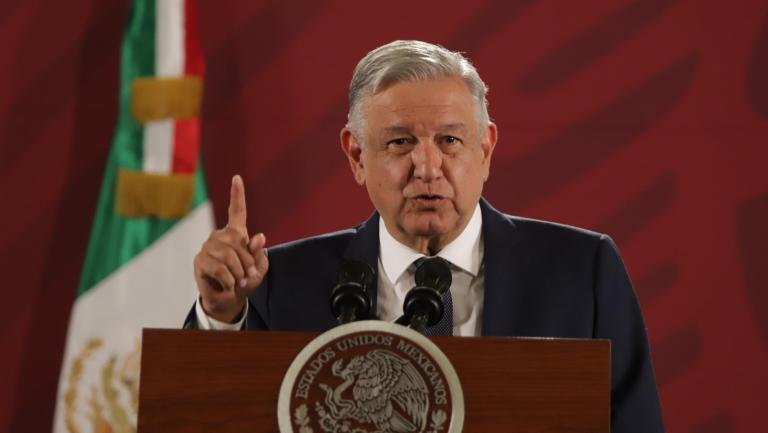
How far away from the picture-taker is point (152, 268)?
310 centimetres

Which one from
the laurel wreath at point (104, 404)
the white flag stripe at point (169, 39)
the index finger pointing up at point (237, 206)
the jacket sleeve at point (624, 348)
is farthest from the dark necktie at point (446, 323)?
the white flag stripe at point (169, 39)

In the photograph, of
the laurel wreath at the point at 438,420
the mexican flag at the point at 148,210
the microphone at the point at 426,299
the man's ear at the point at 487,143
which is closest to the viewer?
the laurel wreath at the point at 438,420

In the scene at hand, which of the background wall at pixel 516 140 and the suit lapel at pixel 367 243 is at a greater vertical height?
the background wall at pixel 516 140

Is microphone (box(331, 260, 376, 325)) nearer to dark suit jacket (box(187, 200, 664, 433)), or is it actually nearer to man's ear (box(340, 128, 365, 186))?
dark suit jacket (box(187, 200, 664, 433))

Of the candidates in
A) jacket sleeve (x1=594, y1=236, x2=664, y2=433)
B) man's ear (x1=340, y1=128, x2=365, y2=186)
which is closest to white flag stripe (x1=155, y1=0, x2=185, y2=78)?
man's ear (x1=340, y1=128, x2=365, y2=186)

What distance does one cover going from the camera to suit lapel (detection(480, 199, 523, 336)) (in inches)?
68.6

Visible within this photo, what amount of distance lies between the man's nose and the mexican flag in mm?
1460

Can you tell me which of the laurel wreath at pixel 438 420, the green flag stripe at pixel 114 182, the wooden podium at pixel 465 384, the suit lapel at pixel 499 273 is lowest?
the laurel wreath at pixel 438 420

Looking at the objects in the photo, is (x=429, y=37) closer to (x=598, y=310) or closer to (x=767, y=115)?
(x=767, y=115)

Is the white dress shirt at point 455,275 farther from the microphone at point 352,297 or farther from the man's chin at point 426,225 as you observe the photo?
the microphone at point 352,297

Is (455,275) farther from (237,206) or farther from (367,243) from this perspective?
(237,206)

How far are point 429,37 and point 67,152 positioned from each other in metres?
1.29

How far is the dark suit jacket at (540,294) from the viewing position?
5.69ft

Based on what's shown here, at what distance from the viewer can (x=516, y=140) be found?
332cm
